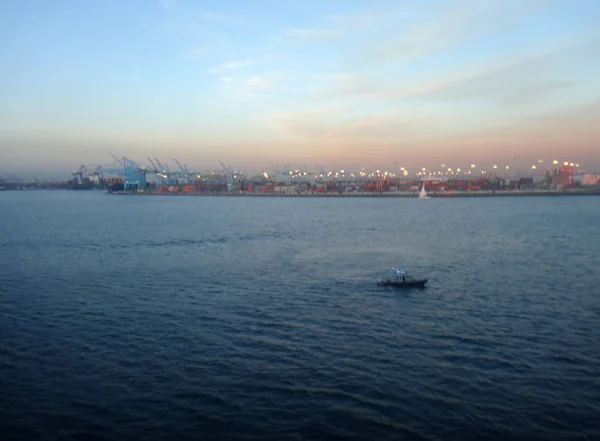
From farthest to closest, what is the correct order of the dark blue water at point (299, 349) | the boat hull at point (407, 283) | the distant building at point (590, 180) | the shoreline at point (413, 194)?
the distant building at point (590, 180), the shoreline at point (413, 194), the boat hull at point (407, 283), the dark blue water at point (299, 349)

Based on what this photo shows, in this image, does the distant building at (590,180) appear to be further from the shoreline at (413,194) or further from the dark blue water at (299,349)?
the dark blue water at (299,349)

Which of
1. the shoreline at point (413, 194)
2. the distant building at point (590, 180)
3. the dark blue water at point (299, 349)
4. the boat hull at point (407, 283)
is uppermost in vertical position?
the distant building at point (590, 180)

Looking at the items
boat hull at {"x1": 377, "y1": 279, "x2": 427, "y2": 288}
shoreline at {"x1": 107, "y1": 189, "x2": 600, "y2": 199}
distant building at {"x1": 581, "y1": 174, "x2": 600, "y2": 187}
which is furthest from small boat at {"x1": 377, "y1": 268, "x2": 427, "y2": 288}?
distant building at {"x1": 581, "y1": 174, "x2": 600, "y2": 187}

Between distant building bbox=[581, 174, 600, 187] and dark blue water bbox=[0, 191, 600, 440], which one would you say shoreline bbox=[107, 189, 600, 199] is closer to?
distant building bbox=[581, 174, 600, 187]

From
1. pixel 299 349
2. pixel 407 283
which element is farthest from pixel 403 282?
pixel 299 349

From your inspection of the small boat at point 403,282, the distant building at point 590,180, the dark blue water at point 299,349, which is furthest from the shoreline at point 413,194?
the small boat at point 403,282

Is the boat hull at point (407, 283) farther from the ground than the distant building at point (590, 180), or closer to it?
closer to it

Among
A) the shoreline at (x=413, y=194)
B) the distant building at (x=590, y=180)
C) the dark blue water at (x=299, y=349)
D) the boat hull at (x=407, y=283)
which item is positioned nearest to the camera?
the dark blue water at (x=299, y=349)

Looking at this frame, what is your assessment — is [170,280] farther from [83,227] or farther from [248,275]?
[83,227]

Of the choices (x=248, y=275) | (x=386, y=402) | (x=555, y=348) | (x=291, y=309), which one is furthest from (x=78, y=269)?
(x=555, y=348)
